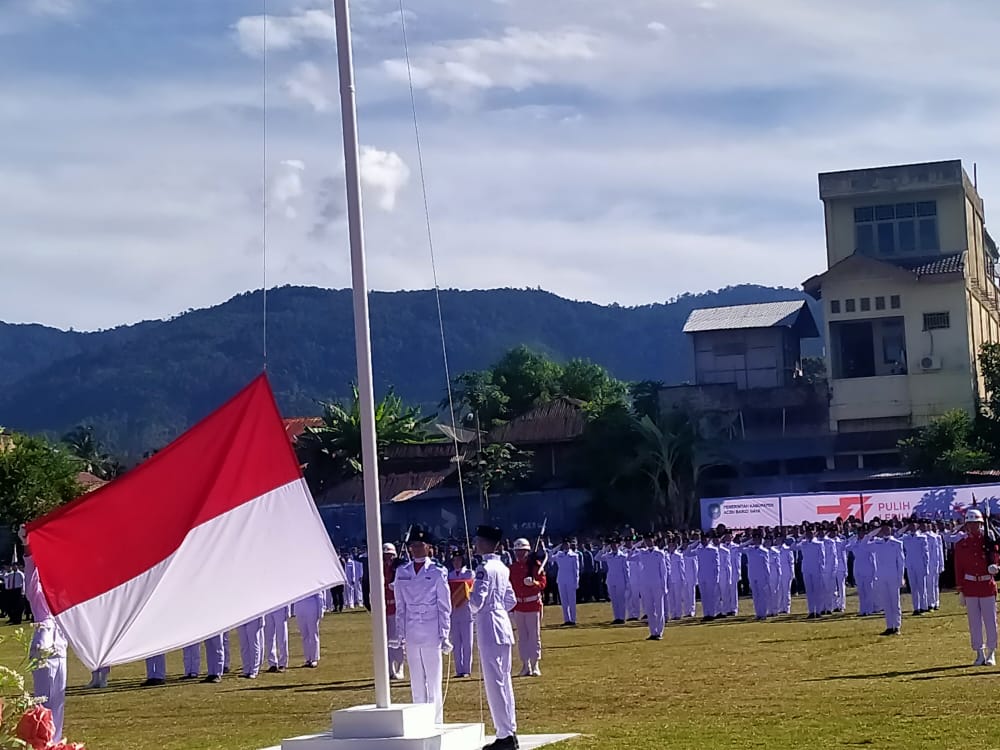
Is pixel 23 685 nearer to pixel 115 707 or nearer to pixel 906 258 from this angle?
pixel 115 707

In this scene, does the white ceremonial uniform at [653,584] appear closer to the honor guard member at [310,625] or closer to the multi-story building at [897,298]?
the honor guard member at [310,625]

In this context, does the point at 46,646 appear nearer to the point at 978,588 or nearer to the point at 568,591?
the point at 978,588

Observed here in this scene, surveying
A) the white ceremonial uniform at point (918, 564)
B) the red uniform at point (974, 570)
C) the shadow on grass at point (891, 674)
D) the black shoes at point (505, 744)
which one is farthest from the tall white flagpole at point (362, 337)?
the white ceremonial uniform at point (918, 564)

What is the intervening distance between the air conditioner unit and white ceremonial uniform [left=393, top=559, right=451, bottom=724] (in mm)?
42772

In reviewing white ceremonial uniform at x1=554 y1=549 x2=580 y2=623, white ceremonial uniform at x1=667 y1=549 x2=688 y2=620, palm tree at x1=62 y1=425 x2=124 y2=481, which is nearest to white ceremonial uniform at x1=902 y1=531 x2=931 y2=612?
white ceremonial uniform at x1=667 y1=549 x2=688 y2=620

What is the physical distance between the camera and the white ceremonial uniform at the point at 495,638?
1227 cm

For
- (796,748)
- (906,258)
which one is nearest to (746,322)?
(906,258)

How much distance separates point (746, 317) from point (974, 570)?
42944 mm

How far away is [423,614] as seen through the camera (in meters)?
14.4

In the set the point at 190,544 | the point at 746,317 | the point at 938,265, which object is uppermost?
the point at 938,265

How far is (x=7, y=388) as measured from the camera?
19200cm

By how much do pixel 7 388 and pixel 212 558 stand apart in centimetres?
19252

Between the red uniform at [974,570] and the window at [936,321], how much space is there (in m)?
38.2

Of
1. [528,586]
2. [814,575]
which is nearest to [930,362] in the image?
[814,575]
